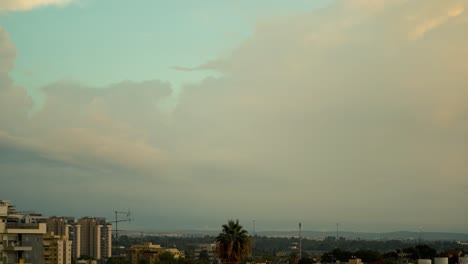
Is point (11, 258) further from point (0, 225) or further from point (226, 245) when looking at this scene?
point (226, 245)

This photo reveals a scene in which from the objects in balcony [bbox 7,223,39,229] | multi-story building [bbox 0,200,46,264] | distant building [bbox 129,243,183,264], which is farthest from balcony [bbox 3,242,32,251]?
distant building [bbox 129,243,183,264]

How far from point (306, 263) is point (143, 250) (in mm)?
48790

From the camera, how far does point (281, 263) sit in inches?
6973

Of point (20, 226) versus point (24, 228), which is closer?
point (24, 228)

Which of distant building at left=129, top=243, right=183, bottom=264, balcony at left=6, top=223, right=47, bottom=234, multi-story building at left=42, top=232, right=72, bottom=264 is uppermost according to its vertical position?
balcony at left=6, top=223, right=47, bottom=234

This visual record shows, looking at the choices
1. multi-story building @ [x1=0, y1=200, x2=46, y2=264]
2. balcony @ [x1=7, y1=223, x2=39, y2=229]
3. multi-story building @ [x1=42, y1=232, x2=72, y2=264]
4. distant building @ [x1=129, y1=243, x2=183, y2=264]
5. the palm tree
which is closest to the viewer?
the palm tree

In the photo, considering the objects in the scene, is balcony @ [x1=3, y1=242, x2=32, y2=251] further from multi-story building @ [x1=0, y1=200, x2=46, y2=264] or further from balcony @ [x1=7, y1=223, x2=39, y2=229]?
balcony @ [x1=7, y1=223, x2=39, y2=229]

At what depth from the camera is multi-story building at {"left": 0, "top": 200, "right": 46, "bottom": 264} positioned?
56.6 metres

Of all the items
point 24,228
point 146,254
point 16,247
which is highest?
point 24,228

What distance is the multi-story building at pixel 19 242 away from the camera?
56.6 meters

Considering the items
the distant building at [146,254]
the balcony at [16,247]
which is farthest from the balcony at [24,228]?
the distant building at [146,254]

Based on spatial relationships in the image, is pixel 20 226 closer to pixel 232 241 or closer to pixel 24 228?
pixel 24 228

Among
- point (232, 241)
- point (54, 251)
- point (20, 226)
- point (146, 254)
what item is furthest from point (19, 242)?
point (146, 254)

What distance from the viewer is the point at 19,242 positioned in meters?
57.8
